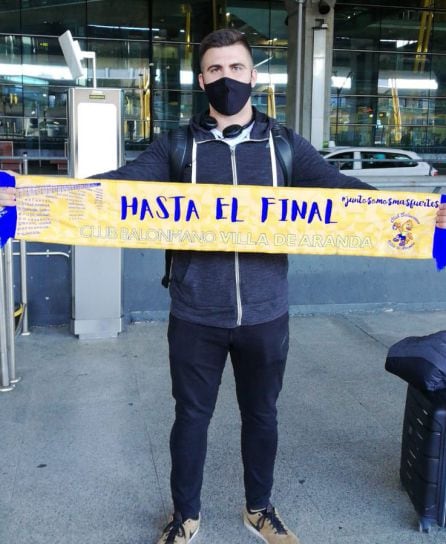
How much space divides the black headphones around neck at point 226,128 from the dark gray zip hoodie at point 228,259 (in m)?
0.02

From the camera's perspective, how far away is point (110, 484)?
321 centimetres

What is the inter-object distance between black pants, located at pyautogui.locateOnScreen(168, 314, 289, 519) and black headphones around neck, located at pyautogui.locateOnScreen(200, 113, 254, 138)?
0.74m

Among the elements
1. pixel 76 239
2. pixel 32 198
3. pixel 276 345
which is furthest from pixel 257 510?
pixel 32 198

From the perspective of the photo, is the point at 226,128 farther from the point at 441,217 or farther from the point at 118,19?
the point at 118,19

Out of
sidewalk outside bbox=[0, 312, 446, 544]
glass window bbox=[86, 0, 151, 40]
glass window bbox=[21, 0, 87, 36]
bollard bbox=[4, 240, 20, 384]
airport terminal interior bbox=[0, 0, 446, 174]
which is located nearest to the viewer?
sidewalk outside bbox=[0, 312, 446, 544]

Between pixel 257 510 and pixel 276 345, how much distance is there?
0.77 meters

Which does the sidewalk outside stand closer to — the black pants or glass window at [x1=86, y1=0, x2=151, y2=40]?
the black pants

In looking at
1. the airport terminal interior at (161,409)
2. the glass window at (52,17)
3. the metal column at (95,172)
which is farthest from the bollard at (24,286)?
the glass window at (52,17)

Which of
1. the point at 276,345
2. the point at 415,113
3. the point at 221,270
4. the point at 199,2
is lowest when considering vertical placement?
the point at 276,345

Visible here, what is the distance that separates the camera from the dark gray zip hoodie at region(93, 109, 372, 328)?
2.54 m

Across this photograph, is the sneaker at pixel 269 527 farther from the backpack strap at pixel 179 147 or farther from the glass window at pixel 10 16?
the glass window at pixel 10 16

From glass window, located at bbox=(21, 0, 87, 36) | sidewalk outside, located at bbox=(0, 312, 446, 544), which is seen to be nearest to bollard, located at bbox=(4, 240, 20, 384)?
sidewalk outside, located at bbox=(0, 312, 446, 544)

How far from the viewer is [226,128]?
2.55m

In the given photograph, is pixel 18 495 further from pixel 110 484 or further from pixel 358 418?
pixel 358 418
